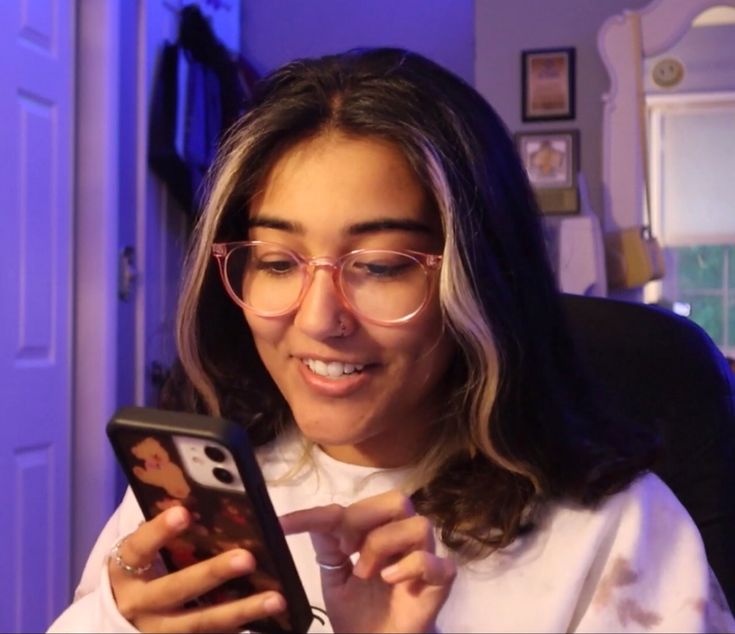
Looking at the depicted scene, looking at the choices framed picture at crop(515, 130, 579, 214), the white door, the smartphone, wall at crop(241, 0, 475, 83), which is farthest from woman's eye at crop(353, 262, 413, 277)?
wall at crop(241, 0, 475, 83)

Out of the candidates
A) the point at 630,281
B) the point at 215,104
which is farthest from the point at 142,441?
the point at 215,104

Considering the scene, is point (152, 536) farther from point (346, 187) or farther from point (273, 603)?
point (346, 187)

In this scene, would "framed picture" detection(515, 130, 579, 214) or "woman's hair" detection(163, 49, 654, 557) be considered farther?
"framed picture" detection(515, 130, 579, 214)

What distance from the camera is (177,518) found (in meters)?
0.66

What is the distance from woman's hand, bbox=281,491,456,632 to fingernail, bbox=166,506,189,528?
7 cm

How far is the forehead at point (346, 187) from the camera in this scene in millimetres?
805

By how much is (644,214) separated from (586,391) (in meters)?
1.18

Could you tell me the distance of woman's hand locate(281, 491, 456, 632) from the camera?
0.67 m

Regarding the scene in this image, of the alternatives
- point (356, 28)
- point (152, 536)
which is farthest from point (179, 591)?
point (356, 28)

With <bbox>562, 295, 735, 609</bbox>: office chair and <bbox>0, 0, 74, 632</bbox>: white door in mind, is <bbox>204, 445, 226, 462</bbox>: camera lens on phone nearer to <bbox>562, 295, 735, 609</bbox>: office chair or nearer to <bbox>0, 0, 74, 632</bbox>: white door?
<bbox>562, 295, 735, 609</bbox>: office chair

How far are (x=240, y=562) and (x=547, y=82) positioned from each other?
1642mm

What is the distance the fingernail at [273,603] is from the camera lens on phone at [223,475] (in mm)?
99

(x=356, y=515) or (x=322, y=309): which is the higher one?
(x=322, y=309)

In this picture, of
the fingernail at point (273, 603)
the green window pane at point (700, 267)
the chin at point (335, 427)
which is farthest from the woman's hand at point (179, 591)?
the green window pane at point (700, 267)
